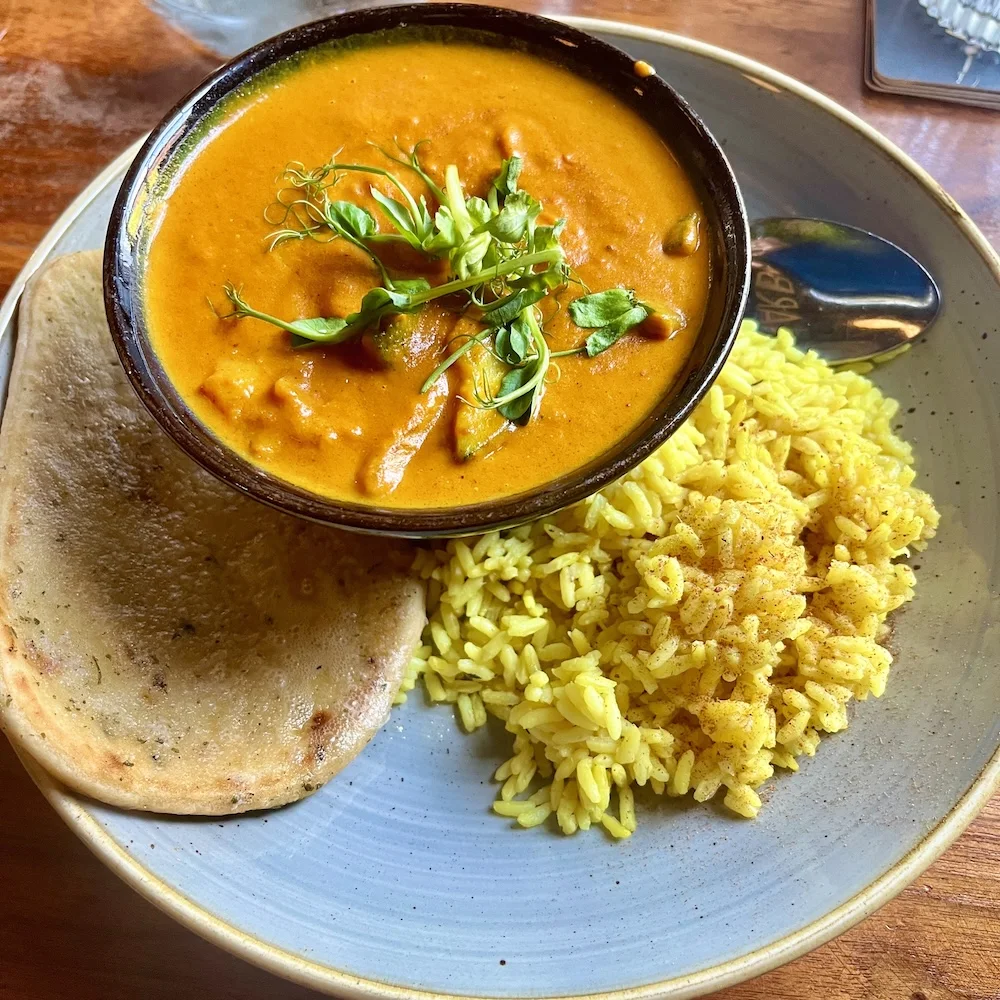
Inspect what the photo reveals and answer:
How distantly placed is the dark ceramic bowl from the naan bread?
41 cm

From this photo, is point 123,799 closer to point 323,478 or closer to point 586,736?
point 323,478

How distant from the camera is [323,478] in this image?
1688mm

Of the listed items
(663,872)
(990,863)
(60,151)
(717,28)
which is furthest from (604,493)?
(60,151)

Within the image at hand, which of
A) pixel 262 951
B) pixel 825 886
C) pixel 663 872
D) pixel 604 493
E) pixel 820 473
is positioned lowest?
pixel 262 951

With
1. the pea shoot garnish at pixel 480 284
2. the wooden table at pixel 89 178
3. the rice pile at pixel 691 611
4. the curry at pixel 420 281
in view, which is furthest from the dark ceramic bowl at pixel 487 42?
the wooden table at pixel 89 178

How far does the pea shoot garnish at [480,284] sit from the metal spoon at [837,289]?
72 cm

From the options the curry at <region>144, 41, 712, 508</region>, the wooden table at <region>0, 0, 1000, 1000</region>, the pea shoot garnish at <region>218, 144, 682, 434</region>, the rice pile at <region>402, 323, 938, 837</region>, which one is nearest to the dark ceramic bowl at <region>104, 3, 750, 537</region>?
the curry at <region>144, 41, 712, 508</region>

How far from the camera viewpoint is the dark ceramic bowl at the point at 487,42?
5.34ft

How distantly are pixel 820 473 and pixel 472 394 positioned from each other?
91 centimetres

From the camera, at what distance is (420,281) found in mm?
1773

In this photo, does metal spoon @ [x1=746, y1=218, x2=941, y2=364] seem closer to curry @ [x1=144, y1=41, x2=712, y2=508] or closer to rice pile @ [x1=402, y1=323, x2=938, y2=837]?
rice pile @ [x1=402, y1=323, x2=938, y2=837]

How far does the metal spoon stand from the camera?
90.4 inches

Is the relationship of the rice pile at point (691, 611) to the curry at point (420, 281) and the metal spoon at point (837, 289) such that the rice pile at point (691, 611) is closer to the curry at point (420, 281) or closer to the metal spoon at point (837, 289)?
the metal spoon at point (837, 289)

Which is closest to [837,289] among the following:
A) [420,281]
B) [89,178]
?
[420,281]
